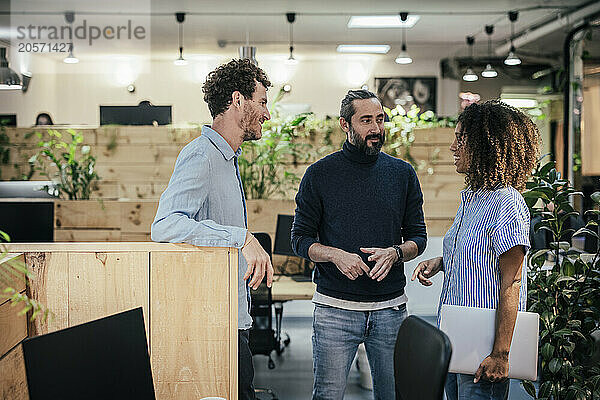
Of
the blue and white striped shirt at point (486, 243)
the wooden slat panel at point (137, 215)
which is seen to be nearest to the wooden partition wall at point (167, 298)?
the blue and white striped shirt at point (486, 243)

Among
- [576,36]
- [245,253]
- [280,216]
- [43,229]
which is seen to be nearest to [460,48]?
[576,36]

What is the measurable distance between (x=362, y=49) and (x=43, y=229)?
690 centimetres

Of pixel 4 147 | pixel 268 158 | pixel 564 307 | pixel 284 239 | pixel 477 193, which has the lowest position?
pixel 564 307

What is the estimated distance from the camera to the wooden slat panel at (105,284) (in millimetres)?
1692

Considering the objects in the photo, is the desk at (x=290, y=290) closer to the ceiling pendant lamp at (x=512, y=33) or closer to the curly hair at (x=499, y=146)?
the curly hair at (x=499, y=146)

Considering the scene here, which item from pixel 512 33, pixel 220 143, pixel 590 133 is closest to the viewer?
pixel 220 143

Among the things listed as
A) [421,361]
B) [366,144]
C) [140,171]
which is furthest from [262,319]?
[140,171]

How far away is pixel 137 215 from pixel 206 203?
2.70m

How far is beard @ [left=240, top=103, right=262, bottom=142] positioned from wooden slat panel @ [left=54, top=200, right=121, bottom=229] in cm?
264

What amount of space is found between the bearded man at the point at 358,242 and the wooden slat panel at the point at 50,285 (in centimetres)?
90

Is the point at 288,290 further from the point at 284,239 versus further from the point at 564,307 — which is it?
the point at 564,307

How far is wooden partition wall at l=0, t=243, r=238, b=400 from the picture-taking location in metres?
1.69

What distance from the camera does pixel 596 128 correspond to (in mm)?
7059

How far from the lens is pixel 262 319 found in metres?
→ 3.55
